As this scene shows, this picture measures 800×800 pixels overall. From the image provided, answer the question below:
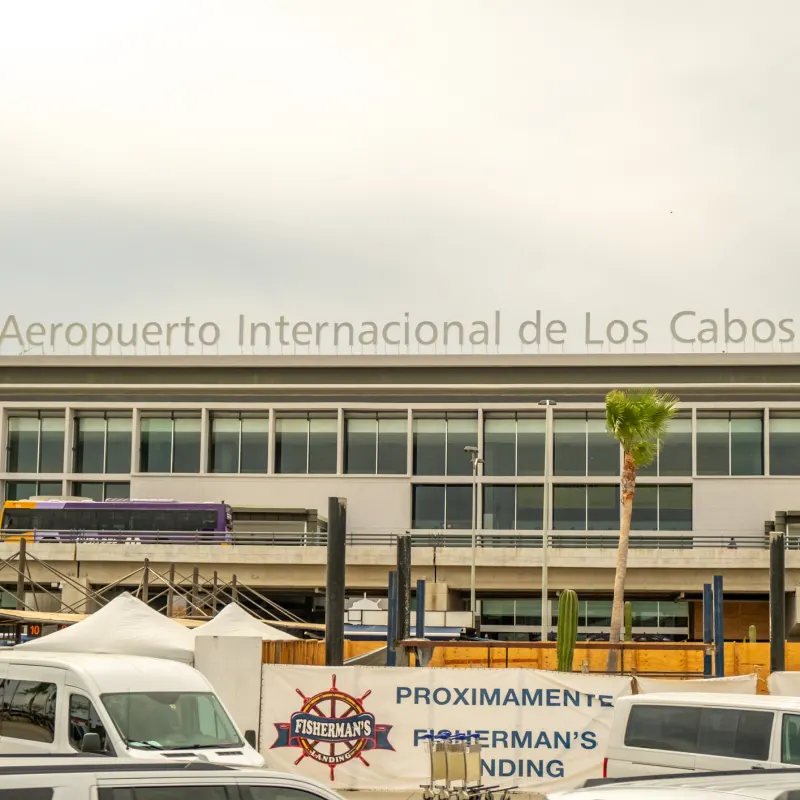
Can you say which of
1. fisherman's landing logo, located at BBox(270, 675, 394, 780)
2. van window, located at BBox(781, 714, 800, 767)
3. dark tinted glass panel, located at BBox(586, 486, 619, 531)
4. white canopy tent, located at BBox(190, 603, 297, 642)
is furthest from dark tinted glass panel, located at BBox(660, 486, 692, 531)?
van window, located at BBox(781, 714, 800, 767)

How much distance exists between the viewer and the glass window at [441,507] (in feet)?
238

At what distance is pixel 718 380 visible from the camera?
7231 cm

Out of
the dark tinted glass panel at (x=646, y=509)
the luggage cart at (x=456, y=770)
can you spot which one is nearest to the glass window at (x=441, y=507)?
the dark tinted glass panel at (x=646, y=509)

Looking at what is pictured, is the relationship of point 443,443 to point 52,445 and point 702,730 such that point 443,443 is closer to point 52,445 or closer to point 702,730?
point 52,445

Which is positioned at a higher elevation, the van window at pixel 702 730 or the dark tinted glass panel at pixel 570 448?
the dark tinted glass panel at pixel 570 448

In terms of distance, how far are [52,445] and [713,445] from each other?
126 ft

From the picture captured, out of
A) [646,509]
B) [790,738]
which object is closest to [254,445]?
[646,509]

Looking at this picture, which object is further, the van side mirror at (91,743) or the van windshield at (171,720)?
the van windshield at (171,720)

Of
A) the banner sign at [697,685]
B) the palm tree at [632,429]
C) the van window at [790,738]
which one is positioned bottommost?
the banner sign at [697,685]

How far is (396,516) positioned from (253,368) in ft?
41.0

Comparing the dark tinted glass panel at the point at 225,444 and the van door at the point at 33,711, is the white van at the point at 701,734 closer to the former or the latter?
the van door at the point at 33,711

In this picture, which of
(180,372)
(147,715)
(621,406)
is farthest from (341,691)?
(180,372)

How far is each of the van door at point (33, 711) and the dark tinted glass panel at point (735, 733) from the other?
7.46m

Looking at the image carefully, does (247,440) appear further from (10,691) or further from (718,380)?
(10,691)
